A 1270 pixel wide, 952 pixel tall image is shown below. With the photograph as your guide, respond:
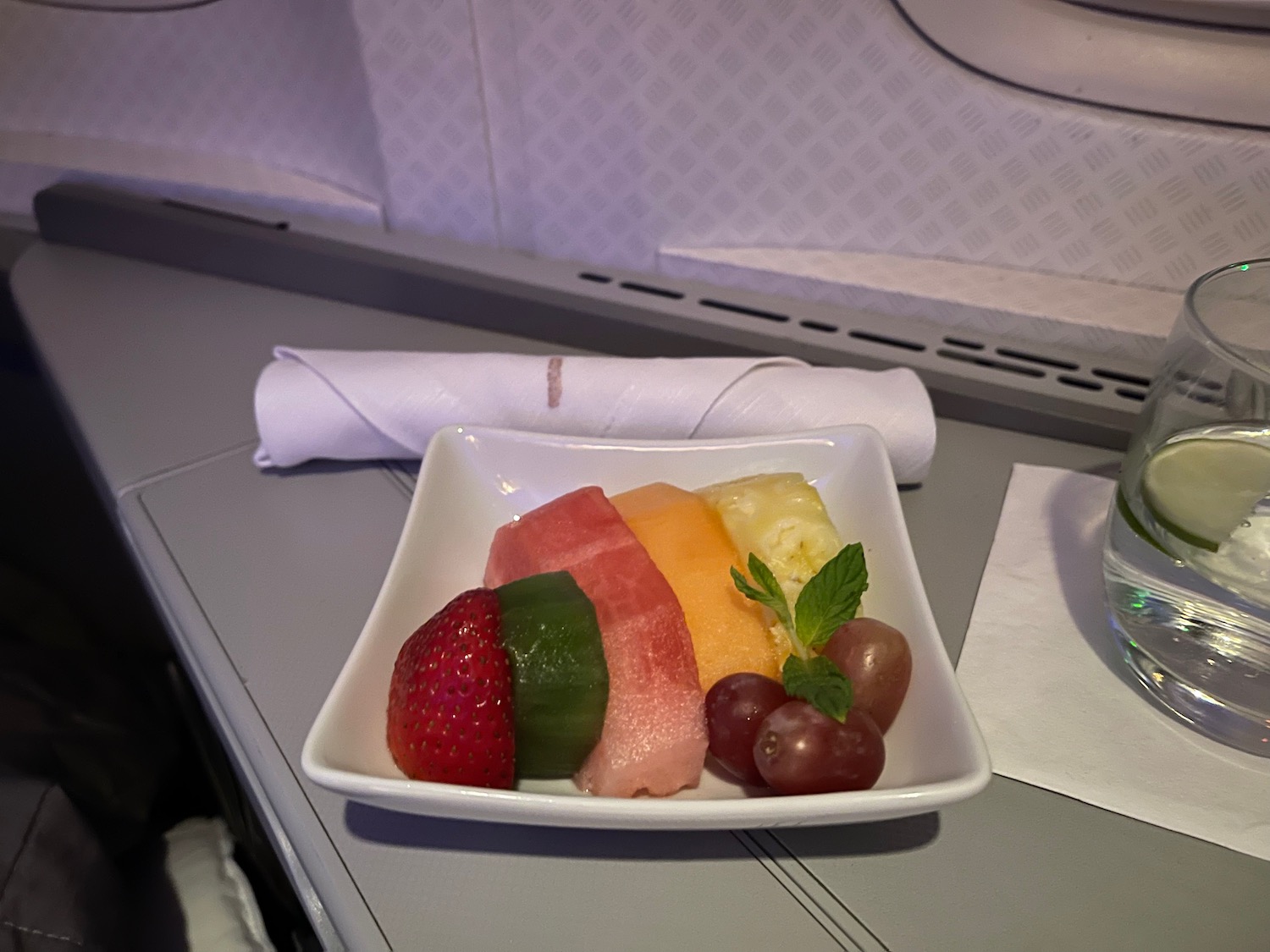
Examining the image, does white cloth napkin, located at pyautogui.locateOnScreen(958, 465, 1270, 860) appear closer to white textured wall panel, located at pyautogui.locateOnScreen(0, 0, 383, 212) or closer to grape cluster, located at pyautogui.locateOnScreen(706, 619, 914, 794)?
grape cluster, located at pyautogui.locateOnScreen(706, 619, 914, 794)

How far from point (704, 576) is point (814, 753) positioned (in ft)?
0.53

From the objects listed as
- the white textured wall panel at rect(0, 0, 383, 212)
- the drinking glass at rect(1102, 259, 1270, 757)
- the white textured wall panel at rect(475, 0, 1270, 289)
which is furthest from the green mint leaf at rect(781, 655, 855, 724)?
the white textured wall panel at rect(0, 0, 383, 212)

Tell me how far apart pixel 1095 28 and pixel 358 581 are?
0.88m

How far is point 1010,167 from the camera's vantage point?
3.07 ft

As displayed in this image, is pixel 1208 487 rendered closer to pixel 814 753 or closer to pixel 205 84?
pixel 814 753

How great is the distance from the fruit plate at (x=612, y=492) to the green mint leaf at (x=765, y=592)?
0.08 m

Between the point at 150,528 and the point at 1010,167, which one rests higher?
the point at 1010,167

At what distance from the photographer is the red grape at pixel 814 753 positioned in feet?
1.65

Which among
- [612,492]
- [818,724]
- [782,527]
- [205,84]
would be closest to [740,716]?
[818,724]

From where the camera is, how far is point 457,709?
515mm

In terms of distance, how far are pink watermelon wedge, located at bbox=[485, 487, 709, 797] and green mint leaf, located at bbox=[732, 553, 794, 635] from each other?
49 mm

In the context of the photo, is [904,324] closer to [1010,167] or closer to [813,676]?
[1010,167]

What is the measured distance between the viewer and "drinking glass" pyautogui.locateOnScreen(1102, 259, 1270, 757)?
1.85 ft

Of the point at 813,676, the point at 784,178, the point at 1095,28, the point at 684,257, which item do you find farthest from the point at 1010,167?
the point at 813,676
